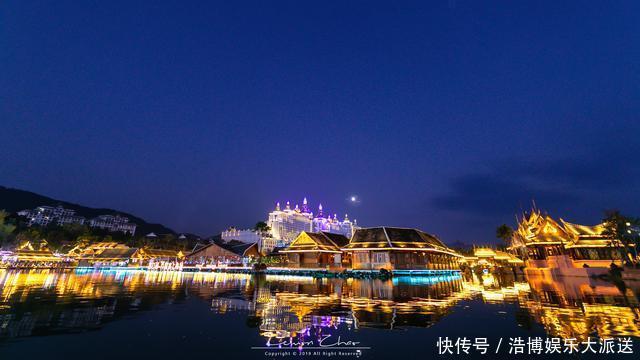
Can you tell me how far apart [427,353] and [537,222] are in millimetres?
51913

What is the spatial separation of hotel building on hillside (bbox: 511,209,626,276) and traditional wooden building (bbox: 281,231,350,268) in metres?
27.9

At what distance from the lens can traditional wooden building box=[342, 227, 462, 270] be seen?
1634 inches

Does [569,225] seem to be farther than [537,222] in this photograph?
No

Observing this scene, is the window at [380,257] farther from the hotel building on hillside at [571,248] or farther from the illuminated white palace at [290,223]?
the illuminated white palace at [290,223]

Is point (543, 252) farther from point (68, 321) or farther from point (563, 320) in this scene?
point (68, 321)

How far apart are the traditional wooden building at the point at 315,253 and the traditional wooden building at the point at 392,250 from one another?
25.6 ft

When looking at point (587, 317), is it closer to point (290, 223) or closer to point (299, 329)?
point (299, 329)

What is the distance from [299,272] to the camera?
4728 cm

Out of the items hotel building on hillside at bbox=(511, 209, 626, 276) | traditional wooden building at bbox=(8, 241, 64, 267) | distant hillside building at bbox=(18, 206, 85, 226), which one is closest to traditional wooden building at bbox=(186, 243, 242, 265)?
traditional wooden building at bbox=(8, 241, 64, 267)

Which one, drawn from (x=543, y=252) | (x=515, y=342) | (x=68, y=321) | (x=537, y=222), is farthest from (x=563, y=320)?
(x=537, y=222)

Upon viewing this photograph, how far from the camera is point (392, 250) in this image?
136 feet

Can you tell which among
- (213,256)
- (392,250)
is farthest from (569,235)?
(213,256)

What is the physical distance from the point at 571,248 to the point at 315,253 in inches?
1403

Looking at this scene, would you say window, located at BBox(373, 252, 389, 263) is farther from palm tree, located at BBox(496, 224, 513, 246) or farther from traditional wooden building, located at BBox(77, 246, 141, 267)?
traditional wooden building, located at BBox(77, 246, 141, 267)
